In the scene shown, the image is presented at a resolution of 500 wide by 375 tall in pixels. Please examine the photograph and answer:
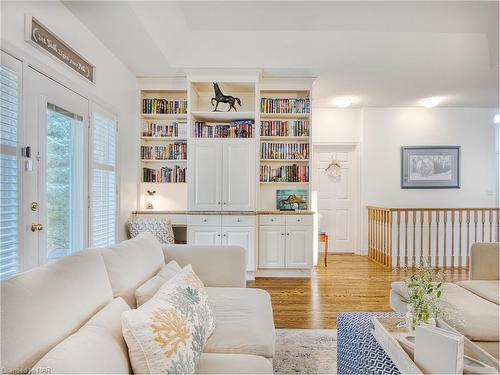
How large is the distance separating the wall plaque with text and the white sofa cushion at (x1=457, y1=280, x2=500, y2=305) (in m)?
3.67

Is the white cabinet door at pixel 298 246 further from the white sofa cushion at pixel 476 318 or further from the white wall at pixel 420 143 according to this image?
the white sofa cushion at pixel 476 318

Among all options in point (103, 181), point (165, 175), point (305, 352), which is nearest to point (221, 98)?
point (165, 175)

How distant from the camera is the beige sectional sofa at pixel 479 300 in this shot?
1797 millimetres

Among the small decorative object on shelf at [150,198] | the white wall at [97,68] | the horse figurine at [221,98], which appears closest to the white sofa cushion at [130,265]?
the white wall at [97,68]

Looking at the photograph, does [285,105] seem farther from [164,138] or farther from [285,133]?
[164,138]

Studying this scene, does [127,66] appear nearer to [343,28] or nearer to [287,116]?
[287,116]

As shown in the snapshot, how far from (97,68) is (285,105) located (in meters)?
2.41

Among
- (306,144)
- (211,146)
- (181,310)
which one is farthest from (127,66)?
(181,310)

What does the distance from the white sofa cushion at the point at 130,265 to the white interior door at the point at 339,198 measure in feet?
14.0

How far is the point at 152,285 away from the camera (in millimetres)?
1617

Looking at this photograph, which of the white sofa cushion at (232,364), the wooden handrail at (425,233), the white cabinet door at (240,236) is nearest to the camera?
the white sofa cushion at (232,364)

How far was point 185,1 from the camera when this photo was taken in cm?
318

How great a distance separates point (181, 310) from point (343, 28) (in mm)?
3720

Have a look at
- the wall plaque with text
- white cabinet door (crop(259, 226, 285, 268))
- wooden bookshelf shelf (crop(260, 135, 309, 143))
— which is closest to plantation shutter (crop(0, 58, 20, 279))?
the wall plaque with text
